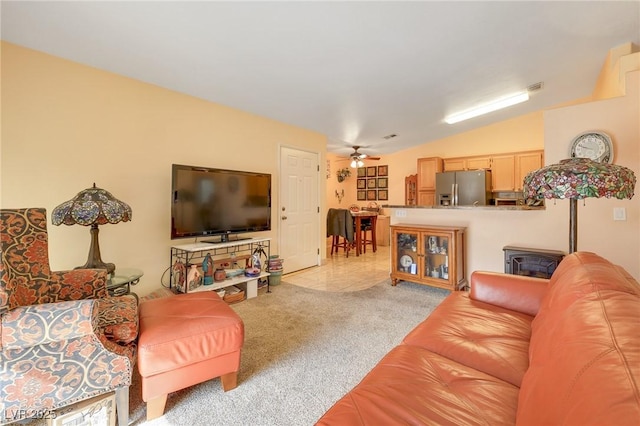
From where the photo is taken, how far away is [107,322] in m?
1.40

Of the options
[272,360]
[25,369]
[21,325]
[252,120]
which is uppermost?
[252,120]

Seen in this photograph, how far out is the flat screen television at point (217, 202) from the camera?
113 inches

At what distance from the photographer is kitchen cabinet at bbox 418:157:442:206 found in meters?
6.08

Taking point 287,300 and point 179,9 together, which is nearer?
point 179,9

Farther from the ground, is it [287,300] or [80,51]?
[80,51]

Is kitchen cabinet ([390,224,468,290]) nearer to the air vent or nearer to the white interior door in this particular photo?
the white interior door

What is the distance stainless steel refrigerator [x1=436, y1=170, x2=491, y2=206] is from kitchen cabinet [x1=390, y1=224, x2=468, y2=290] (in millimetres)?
2124

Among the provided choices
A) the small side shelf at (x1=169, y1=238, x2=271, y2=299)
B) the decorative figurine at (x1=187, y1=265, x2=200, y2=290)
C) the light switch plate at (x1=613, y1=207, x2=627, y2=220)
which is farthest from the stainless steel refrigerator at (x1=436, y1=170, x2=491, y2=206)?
the decorative figurine at (x1=187, y1=265, x2=200, y2=290)

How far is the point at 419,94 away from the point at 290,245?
282cm

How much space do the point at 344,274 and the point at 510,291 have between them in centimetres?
272

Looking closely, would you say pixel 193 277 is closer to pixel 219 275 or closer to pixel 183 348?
pixel 219 275

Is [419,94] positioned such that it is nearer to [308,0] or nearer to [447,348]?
[308,0]

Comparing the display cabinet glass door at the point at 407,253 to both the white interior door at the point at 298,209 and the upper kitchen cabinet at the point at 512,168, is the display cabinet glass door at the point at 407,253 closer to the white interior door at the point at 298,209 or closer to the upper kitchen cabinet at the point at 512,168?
the white interior door at the point at 298,209

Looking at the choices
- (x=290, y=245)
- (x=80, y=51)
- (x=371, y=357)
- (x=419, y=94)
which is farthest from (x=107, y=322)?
(x=419, y=94)
